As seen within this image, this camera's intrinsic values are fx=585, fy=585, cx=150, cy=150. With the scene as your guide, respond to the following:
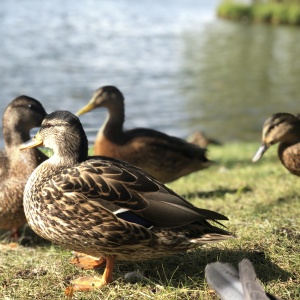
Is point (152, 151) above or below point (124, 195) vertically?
below

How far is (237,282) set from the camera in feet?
8.90

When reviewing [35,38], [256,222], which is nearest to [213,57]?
[35,38]

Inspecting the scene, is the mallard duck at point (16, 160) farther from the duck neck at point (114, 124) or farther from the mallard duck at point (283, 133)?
the mallard duck at point (283, 133)

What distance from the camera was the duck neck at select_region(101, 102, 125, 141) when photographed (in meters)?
5.82

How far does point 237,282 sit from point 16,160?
7.66 feet

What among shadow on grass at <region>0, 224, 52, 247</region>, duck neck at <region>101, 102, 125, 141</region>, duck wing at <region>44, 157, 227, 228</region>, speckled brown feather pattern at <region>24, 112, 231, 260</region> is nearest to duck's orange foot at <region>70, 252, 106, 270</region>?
speckled brown feather pattern at <region>24, 112, 231, 260</region>

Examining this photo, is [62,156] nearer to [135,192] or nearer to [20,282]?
[135,192]

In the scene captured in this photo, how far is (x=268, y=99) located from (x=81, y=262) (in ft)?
43.5

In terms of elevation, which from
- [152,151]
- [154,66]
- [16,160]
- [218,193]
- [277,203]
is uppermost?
[16,160]

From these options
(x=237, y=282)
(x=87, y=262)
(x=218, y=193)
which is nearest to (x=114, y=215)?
(x=87, y=262)

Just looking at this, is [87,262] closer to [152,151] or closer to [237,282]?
[237,282]

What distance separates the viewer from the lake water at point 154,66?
13352 millimetres

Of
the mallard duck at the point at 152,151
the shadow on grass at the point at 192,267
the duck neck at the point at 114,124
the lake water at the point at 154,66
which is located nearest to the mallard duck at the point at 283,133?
the mallard duck at the point at 152,151

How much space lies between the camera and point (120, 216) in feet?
10.0
